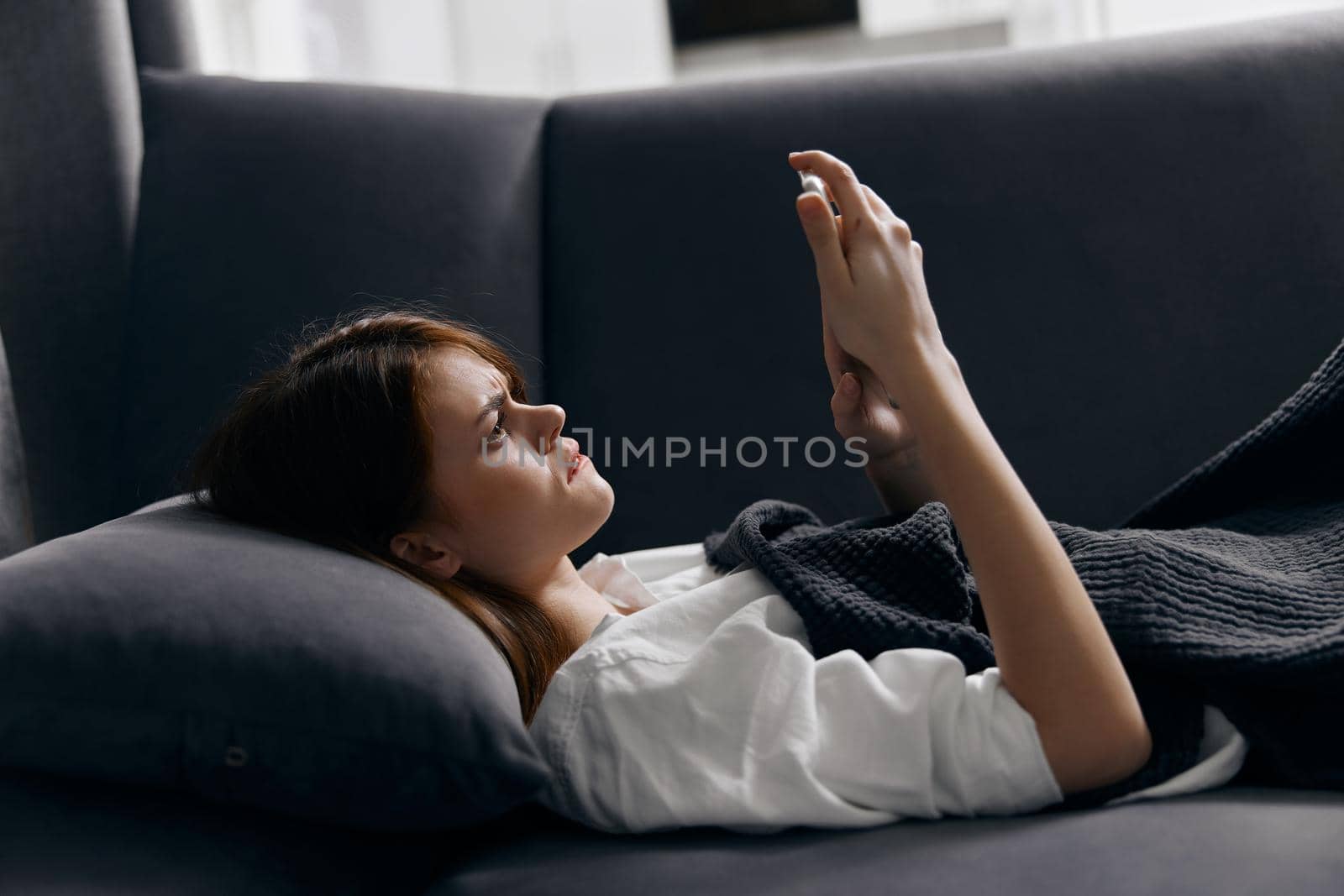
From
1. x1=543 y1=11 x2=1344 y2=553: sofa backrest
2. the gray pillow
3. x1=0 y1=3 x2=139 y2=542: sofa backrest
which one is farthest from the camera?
x1=0 y1=3 x2=139 y2=542: sofa backrest

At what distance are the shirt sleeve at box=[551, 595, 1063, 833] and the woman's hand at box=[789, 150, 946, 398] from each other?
0.21 meters

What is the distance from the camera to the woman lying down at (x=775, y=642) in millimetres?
710

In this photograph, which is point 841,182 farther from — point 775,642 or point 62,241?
point 62,241

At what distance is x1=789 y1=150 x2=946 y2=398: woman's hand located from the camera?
0.77 meters

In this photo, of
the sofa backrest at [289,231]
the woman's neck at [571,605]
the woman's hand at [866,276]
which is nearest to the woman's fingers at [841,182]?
the woman's hand at [866,276]

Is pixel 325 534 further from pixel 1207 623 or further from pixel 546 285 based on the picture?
pixel 1207 623

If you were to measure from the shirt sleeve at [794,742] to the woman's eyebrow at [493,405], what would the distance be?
0.28 m

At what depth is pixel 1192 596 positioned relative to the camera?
30.7 inches

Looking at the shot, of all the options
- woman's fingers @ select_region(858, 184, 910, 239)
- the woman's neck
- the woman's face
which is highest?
woman's fingers @ select_region(858, 184, 910, 239)

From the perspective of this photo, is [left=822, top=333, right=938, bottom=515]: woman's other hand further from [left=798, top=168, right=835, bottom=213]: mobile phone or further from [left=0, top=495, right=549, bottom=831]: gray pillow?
[left=0, top=495, right=549, bottom=831]: gray pillow

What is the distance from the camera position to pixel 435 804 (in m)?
0.69

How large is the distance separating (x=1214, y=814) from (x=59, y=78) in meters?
1.58

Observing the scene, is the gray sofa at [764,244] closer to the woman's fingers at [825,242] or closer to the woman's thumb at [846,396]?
the woman's thumb at [846,396]

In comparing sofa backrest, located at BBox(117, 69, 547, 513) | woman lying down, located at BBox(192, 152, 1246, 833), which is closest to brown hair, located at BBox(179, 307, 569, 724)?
woman lying down, located at BBox(192, 152, 1246, 833)
